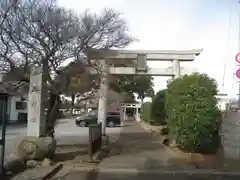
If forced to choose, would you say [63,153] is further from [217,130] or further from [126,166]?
[217,130]

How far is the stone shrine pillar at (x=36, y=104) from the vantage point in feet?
40.3

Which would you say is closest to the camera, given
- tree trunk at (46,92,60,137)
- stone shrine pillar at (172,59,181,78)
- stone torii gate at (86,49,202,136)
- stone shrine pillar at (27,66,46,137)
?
stone shrine pillar at (27,66,46,137)

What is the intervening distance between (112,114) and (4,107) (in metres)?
31.7

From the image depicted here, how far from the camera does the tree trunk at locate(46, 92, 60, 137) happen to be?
13.7 m

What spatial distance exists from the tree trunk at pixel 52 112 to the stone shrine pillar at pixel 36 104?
1.18 m

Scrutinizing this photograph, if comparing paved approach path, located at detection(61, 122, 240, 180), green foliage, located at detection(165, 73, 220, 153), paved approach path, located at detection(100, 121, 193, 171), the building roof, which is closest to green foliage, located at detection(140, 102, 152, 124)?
paved approach path, located at detection(100, 121, 193, 171)

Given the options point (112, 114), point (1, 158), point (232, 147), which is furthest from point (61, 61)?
point (112, 114)

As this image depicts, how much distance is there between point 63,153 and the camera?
47.0 ft

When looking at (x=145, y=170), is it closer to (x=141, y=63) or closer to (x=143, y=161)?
(x=143, y=161)

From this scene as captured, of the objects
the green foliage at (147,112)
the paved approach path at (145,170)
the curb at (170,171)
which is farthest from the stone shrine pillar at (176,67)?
the green foliage at (147,112)

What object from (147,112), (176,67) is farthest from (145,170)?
(147,112)

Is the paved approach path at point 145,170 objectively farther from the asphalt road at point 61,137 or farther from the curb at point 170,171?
the asphalt road at point 61,137

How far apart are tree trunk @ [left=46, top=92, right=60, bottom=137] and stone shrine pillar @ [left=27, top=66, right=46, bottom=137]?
118cm

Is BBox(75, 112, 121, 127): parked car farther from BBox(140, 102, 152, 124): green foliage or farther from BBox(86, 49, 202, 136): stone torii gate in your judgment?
BBox(86, 49, 202, 136): stone torii gate
